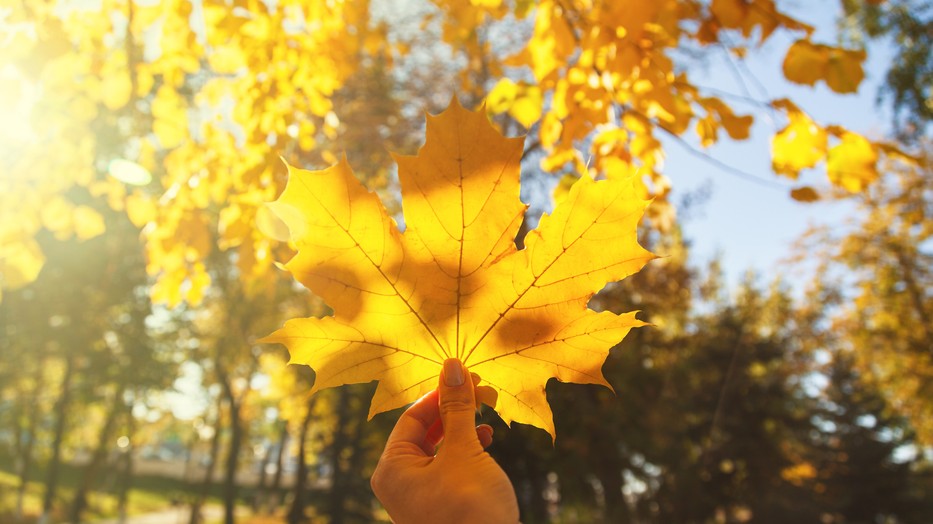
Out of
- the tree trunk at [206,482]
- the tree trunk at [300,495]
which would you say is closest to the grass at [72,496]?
the tree trunk at [206,482]

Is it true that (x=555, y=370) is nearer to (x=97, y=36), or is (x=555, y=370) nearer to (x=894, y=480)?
(x=97, y=36)

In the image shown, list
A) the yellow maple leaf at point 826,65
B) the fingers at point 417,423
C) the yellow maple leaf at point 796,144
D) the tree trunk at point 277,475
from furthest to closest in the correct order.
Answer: the tree trunk at point 277,475 → the yellow maple leaf at point 796,144 → the yellow maple leaf at point 826,65 → the fingers at point 417,423

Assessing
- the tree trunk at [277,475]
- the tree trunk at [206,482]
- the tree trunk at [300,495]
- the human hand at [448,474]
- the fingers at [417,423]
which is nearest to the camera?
the human hand at [448,474]

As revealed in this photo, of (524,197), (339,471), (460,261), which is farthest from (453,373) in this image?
(339,471)

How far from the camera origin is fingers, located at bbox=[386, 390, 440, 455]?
0.92 metres

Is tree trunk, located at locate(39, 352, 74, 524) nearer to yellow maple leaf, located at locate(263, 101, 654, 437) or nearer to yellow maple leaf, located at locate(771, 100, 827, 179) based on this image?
yellow maple leaf, located at locate(771, 100, 827, 179)

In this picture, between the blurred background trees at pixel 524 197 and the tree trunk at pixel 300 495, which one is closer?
the blurred background trees at pixel 524 197

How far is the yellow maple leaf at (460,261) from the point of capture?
0.85 meters

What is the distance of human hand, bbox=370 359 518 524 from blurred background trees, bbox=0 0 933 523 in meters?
0.18

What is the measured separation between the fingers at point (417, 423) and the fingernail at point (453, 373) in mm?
98

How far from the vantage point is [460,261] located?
873 millimetres

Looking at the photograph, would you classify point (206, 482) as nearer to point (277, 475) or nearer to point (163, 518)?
point (277, 475)

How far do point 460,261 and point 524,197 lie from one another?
24.3 ft

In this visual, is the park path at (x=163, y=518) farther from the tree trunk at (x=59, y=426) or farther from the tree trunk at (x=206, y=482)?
the tree trunk at (x=59, y=426)
